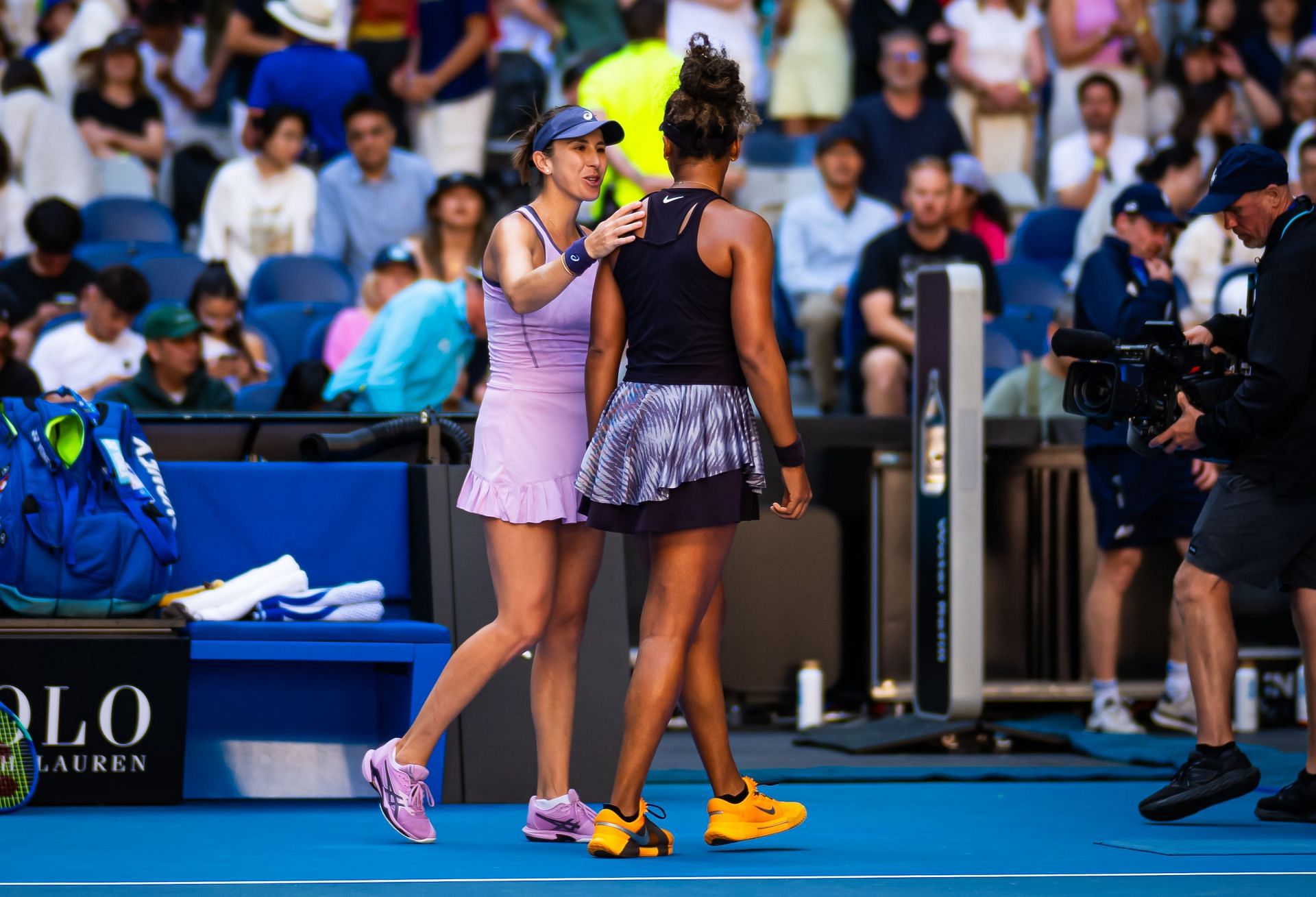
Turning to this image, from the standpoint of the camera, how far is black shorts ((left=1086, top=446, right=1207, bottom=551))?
23.9 feet

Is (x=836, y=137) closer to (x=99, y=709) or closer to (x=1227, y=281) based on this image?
(x=1227, y=281)

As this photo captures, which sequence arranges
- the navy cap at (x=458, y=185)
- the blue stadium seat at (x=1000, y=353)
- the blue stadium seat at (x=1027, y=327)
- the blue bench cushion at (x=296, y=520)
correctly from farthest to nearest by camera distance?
1. the blue stadium seat at (x=1027, y=327)
2. the navy cap at (x=458, y=185)
3. the blue stadium seat at (x=1000, y=353)
4. the blue bench cushion at (x=296, y=520)

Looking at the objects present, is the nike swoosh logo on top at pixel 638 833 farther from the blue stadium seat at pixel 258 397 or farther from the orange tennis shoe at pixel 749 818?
the blue stadium seat at pixel 258 397

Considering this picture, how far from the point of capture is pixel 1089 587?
7840mm

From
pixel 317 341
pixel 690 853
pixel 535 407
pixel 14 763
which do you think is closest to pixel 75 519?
pixel 14 763

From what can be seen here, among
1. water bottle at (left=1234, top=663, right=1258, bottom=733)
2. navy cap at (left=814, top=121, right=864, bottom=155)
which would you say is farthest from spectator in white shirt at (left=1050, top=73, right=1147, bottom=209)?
water bottle at (left=1234, top=663, right=1258, bottom=733)

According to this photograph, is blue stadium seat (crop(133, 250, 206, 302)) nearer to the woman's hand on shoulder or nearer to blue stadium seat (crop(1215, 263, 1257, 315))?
blue stadium seat (crop(1215, 263, 1257, 315))

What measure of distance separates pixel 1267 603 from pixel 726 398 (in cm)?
453

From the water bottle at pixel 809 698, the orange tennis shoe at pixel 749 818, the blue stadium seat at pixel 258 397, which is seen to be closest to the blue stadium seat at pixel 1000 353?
the water bottle at pixel 809 698

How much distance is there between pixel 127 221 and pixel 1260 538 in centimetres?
684

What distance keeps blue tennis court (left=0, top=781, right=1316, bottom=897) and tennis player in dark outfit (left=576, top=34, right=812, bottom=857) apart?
37 centimetres

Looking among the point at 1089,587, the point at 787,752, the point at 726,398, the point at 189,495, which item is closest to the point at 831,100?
the point at 1089,587

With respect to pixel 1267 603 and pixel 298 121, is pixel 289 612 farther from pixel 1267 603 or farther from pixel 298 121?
pixel 298 121

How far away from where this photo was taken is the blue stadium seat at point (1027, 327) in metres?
9.45
